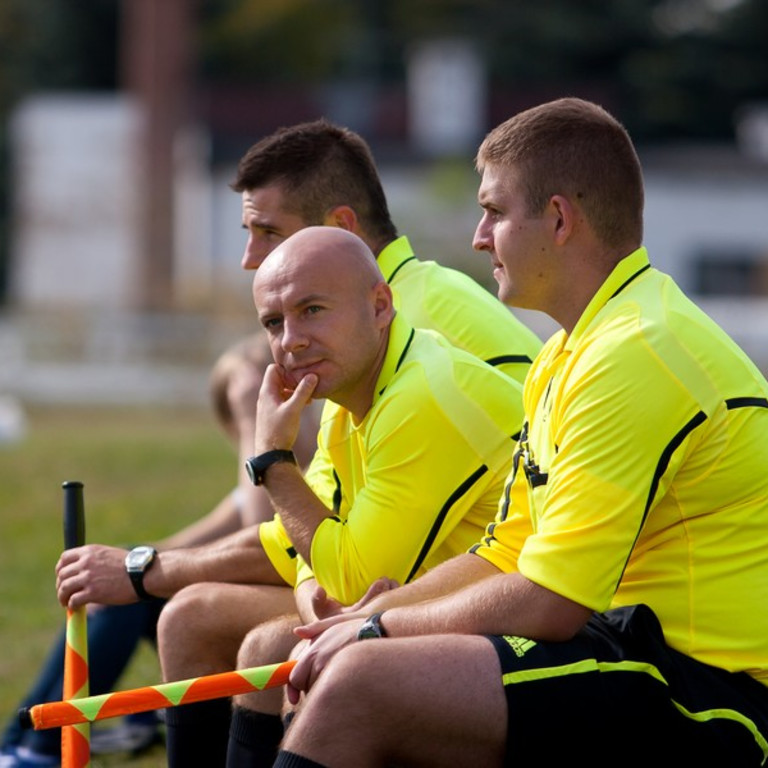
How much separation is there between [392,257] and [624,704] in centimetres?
210

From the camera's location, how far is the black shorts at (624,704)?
10.9ft

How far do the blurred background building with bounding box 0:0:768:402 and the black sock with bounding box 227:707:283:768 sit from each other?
25.7 meters

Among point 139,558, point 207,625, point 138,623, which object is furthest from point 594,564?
point 138,623

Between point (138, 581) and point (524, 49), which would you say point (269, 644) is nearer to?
point (138, 581)

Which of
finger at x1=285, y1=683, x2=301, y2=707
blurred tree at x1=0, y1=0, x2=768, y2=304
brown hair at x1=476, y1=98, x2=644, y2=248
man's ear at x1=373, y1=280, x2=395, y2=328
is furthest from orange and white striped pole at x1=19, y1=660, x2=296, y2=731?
blurred tree at x1=0, y1=0, x2=768, y2=304

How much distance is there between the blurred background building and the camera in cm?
4006

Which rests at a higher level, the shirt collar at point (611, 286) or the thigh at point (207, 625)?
the shirt collar at point (611, 286)

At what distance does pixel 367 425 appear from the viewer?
4109 mm

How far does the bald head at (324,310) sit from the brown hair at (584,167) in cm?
58

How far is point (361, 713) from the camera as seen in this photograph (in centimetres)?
322

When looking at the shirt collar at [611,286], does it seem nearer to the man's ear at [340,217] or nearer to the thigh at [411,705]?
the thigh at [411,705]

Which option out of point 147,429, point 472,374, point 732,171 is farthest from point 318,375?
point 732,171

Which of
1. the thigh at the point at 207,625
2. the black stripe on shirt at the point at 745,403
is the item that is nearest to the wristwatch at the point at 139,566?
the thigh at the point at 207,625

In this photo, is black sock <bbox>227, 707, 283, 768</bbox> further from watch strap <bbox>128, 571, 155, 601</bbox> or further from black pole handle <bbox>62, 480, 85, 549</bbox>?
black pole handle <bbox>62, 480, 85, 549</bbox>
